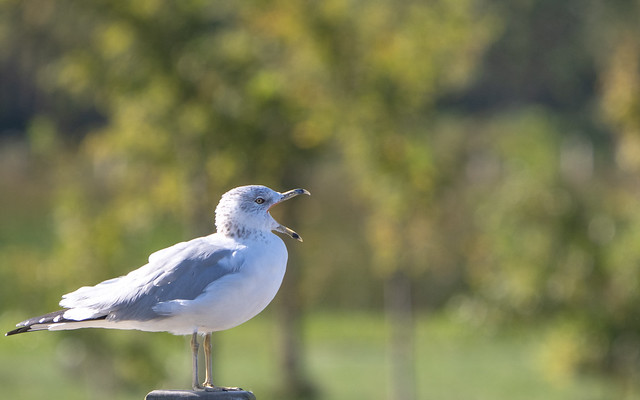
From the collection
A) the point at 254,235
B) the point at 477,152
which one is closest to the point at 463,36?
the point at 254,235

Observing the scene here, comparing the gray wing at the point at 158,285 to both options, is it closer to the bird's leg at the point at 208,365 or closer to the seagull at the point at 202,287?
the seagull at the point at 202,287

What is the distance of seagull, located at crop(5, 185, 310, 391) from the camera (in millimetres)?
3180

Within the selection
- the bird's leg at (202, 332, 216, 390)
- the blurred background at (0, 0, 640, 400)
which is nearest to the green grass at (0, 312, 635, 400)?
the blurred background at (0, 0, 640, 400)

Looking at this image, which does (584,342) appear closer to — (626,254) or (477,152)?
(626,254)

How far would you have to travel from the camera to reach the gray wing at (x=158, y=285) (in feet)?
10.5

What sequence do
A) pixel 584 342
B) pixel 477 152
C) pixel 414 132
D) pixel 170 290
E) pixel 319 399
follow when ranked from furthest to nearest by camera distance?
1. pixel 477 152
2. pixel 319 399
3. pixel 414 132
4. pixel 584 342
5. pixel 170 290

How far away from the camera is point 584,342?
9844 millimetres

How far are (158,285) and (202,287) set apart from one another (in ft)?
0.45

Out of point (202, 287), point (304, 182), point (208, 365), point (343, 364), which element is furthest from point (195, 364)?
point (343, 364)

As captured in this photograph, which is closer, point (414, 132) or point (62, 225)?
point (62, 225)

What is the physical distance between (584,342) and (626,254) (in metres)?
0.92

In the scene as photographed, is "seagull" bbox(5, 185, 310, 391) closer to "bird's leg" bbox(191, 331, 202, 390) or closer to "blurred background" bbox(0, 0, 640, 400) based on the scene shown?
"bird's leg" bbox(191, 331, 202, 390)

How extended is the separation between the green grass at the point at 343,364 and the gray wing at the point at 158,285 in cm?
604

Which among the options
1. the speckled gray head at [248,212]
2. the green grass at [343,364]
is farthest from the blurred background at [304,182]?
the speckled gray head at [248,212]
